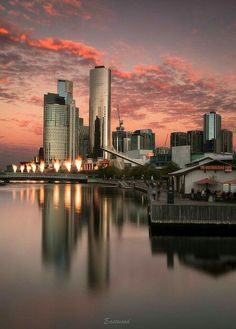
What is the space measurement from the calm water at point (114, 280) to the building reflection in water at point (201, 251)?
6cm

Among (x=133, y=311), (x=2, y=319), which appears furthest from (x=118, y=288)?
(x=2, y=319)

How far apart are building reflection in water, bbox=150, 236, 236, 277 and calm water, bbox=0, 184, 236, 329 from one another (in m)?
0.06

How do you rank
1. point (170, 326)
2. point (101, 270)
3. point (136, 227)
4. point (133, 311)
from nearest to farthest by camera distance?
point (170, 326), point (133, 311), point (101, 270), point (136, 227)

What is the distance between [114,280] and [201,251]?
858cm

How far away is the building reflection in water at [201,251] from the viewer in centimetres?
2412

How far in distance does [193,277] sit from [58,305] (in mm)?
8043

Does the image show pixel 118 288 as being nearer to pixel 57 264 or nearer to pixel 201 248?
pixel 57 264

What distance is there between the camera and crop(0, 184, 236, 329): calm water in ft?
53.6

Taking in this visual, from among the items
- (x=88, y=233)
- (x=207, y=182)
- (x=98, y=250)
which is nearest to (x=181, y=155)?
(x=207, y=182)

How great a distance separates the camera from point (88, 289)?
19.8m

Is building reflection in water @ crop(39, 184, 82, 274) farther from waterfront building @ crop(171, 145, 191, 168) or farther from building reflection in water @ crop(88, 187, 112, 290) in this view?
waterfront building @ crop(171, 145, 191, 168)

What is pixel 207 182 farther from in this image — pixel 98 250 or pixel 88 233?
pixel 98 250

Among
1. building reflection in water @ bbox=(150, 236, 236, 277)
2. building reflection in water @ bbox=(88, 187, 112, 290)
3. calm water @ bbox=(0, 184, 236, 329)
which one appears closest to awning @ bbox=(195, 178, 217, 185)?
calm water @ bbox=(0, 184, 236, 329)

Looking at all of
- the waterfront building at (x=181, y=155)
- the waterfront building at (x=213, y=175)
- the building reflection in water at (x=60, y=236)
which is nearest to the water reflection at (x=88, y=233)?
the building reflection in water at (x=60, y=236)
